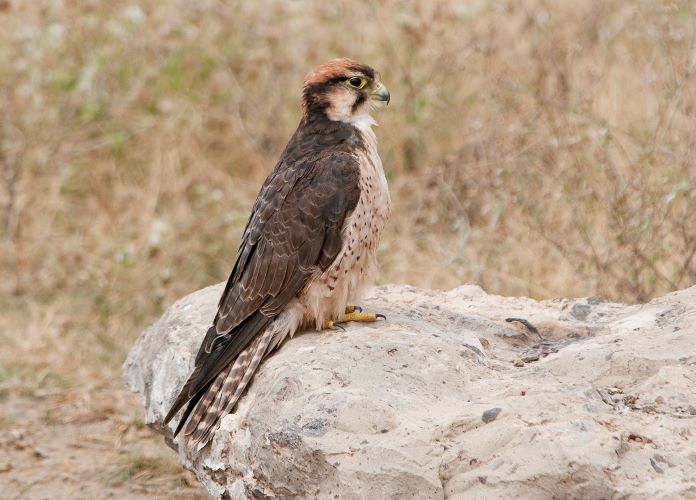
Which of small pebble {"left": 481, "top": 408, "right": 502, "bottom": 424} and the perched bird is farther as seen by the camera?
the perched bird

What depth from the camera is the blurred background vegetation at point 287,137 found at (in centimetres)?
584

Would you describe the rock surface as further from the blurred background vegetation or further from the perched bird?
the blurred background vegetation

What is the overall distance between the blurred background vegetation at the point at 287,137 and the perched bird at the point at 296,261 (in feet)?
5.74

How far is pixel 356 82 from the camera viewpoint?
4.24 meters

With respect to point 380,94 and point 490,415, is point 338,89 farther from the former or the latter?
point 490,415

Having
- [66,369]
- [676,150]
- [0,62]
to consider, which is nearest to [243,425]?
[66,369]

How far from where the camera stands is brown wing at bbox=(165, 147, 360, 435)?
12.5 feet

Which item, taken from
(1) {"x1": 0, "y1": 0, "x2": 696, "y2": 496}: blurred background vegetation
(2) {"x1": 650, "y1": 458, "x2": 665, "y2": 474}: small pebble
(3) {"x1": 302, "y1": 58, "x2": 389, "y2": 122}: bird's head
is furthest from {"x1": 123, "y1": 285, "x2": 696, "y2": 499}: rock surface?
(1) {"x1": 0, "y1": 0, "x2": 696, "y2": 496}: blurred background vegetation

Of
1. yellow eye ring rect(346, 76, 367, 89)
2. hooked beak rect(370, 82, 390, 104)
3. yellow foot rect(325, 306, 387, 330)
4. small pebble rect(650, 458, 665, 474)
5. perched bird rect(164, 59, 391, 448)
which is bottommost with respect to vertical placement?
small pebble rect(650, 458, 665, 474)

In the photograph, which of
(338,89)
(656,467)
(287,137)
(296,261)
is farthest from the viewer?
(287,137)

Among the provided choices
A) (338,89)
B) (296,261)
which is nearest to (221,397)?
(296,261)

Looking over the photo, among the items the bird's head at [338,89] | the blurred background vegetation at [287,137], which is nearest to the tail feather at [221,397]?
the bird's head at [338,89]

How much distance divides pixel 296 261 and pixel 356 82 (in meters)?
0.82

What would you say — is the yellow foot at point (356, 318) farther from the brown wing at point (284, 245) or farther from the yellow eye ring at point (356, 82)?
the yellow eye ring at point (356, 82)
